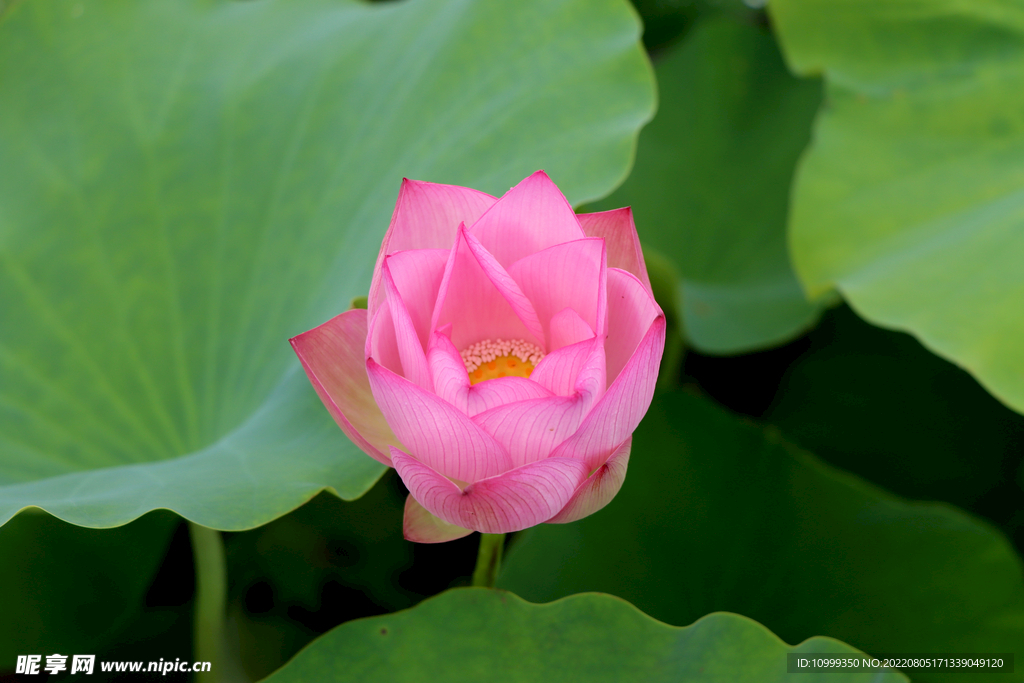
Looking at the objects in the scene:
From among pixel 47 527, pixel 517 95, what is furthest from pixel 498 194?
pixel 47 527

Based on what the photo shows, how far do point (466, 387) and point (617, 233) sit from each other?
6.5 inches

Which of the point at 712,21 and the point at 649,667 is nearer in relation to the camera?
the point at 649,667

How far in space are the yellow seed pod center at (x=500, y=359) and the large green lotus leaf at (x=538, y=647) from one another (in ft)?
0.49

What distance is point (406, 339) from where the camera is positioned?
41 cm

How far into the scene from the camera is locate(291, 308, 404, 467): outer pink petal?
1.46ft

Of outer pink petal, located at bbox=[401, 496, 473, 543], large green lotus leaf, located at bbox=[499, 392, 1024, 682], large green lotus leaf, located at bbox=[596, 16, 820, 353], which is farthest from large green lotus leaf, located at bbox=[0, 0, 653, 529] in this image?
large green lotus leaf, located at bbox=[596, 16, 820, 353]

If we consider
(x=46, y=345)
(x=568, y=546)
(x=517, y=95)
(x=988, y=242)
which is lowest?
(x=568, y=546)

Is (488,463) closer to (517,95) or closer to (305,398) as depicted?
(305,398)

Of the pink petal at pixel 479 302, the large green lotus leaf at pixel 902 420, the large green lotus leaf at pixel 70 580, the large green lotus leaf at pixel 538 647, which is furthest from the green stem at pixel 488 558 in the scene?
the large green lotus leaf at pixel 902 420

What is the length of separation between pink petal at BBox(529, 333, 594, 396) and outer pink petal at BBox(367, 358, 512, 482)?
0.15ft

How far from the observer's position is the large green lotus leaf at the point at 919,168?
2.29 feet

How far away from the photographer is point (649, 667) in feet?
1.65

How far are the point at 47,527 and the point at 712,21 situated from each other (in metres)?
1.15

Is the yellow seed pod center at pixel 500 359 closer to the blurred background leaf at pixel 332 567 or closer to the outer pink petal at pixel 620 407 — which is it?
the outer pink petal at pixel 620 407
